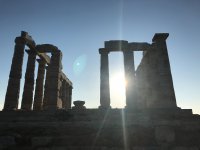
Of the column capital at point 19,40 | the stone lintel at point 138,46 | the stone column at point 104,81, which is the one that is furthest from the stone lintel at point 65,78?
the stone lintel at point 138,46

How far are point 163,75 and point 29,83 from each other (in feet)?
49.6

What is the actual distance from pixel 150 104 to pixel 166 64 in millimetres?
6302

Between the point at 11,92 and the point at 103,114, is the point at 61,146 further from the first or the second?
the point at 11,92

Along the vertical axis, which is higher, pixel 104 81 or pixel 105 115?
pixel 104 81

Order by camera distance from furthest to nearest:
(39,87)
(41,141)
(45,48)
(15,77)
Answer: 1. (39,87)
2. (45,48)
3. (15,77)
4. (41,141)

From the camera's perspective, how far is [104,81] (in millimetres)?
23750

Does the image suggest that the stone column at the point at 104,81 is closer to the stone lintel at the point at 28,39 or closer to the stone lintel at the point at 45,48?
the stone lintel at the point at 45,48

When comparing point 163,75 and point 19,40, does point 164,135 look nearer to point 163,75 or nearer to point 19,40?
point 163,75

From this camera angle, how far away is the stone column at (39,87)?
27.1 metres

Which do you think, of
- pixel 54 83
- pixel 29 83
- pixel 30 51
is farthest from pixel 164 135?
pixel 30 51

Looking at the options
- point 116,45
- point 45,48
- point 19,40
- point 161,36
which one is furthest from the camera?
point 45,48

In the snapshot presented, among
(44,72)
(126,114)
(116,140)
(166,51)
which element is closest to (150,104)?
(166,51)

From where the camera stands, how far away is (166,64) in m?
22.6

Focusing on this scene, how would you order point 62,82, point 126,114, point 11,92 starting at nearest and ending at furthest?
1. point 126,114
2. point 11,92
3. point 62,82
